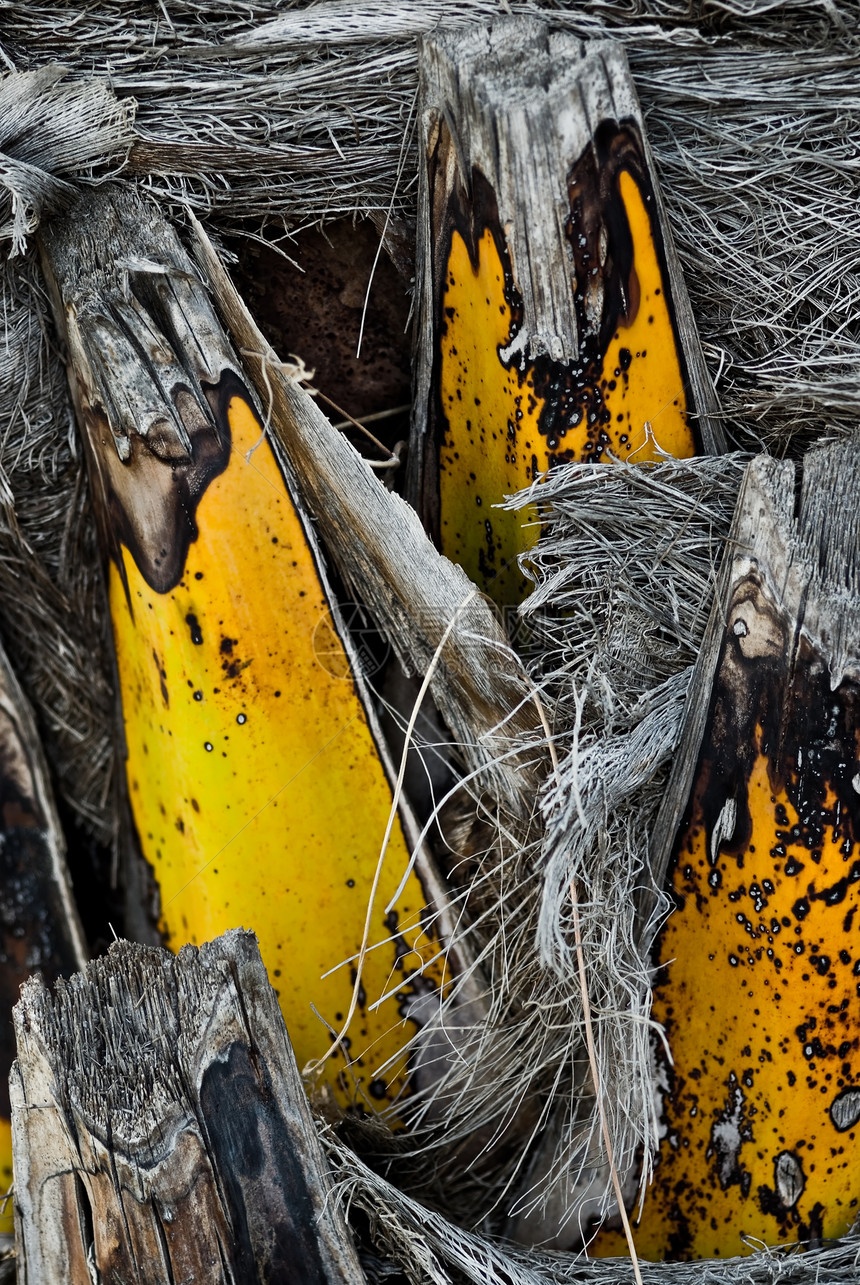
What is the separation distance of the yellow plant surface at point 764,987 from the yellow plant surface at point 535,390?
0.24 metres

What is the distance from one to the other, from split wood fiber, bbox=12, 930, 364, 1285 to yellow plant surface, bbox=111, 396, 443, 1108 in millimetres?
187

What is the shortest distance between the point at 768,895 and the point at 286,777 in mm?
431

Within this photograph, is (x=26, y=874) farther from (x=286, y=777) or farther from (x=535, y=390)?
(x=535, y=390)

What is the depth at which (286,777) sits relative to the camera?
2.88 ft

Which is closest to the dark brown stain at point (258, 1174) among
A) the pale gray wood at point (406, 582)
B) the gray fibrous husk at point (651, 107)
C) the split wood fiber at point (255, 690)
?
the split wood fiber at point (255, 690)

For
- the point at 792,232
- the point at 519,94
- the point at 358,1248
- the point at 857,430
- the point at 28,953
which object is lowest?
the point at 358,1248

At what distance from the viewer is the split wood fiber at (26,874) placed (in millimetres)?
1005

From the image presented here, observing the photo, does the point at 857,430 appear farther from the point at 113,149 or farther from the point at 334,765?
the point at 113,149

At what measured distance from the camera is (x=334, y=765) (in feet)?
2.90

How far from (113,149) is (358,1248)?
96 centimetres

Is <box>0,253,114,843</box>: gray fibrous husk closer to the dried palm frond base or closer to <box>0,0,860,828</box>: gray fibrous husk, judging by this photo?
the dried palm frond base

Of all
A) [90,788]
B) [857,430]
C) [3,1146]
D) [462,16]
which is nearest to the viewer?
[857,430]

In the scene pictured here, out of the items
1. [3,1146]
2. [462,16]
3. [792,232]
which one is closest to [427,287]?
[462,16]

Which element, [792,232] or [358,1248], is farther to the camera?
[792,232]
